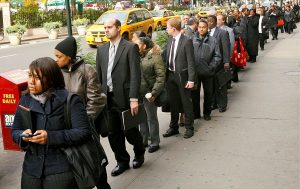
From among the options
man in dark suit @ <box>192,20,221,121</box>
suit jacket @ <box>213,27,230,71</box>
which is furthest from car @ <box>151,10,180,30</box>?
man in dark suit @ <box>192,20,221,121</box>

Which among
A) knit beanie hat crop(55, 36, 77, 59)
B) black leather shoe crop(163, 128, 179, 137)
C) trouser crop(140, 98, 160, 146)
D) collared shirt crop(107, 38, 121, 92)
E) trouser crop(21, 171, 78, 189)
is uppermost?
knit beanie hat crop(55, 36, 77, 59)

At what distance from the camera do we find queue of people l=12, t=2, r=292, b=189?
2.95 metres

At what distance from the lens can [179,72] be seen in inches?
258

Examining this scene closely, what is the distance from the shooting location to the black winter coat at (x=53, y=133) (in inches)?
116

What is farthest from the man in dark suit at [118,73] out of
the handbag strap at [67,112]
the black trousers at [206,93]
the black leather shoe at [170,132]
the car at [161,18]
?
the car at [161,18]

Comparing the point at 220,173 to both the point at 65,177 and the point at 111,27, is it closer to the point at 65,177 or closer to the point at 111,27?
the point at 111,27

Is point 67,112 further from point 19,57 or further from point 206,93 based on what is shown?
point 19,57

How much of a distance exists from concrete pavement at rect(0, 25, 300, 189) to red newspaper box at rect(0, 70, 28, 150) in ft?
2.02

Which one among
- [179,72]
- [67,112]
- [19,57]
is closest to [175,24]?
[179,72]

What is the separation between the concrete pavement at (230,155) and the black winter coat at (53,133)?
2.08 meters

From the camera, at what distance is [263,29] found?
16.7 meters

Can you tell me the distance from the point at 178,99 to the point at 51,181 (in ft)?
13.2

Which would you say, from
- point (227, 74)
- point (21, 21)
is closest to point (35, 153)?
point (227, 74)

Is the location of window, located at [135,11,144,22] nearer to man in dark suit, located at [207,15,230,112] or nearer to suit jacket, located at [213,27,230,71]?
man in dark suit, located at [207,15,230,112]
